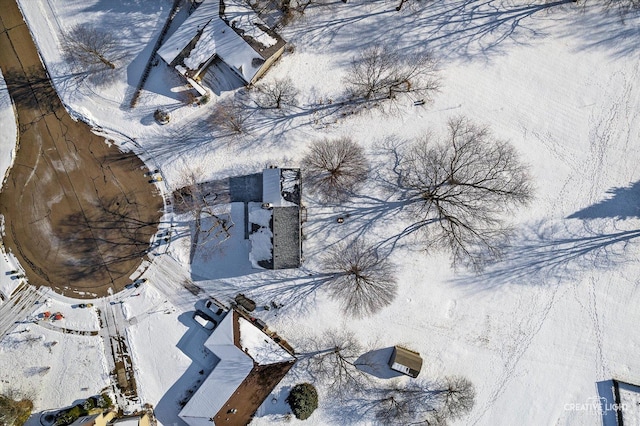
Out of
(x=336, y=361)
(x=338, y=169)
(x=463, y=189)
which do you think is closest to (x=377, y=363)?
(x=336, y=361)

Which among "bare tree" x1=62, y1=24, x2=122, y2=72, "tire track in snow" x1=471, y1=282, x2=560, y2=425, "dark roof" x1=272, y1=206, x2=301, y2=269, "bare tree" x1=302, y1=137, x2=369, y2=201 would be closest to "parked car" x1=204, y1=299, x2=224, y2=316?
"dark roof" x1=272, y1=206, x2=301, y2=269

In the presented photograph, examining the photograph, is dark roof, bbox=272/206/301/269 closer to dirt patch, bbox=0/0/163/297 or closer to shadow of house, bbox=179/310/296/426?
shadow of house, bbox=179/310/296/426

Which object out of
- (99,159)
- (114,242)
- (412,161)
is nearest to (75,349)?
(114,242)

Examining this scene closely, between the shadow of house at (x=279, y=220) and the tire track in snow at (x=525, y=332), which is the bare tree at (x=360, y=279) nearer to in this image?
the shadow of house at (x=279, y=220)

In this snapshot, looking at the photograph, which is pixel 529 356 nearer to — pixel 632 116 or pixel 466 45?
pixel 632 116

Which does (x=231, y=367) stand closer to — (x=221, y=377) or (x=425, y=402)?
(x=221, y=377)

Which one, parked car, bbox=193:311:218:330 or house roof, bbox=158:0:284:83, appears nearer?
house roof, bbox=158:0:284:83

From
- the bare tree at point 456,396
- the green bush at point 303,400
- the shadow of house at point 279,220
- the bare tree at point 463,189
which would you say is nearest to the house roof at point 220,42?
the shadow of house at point 279,220
